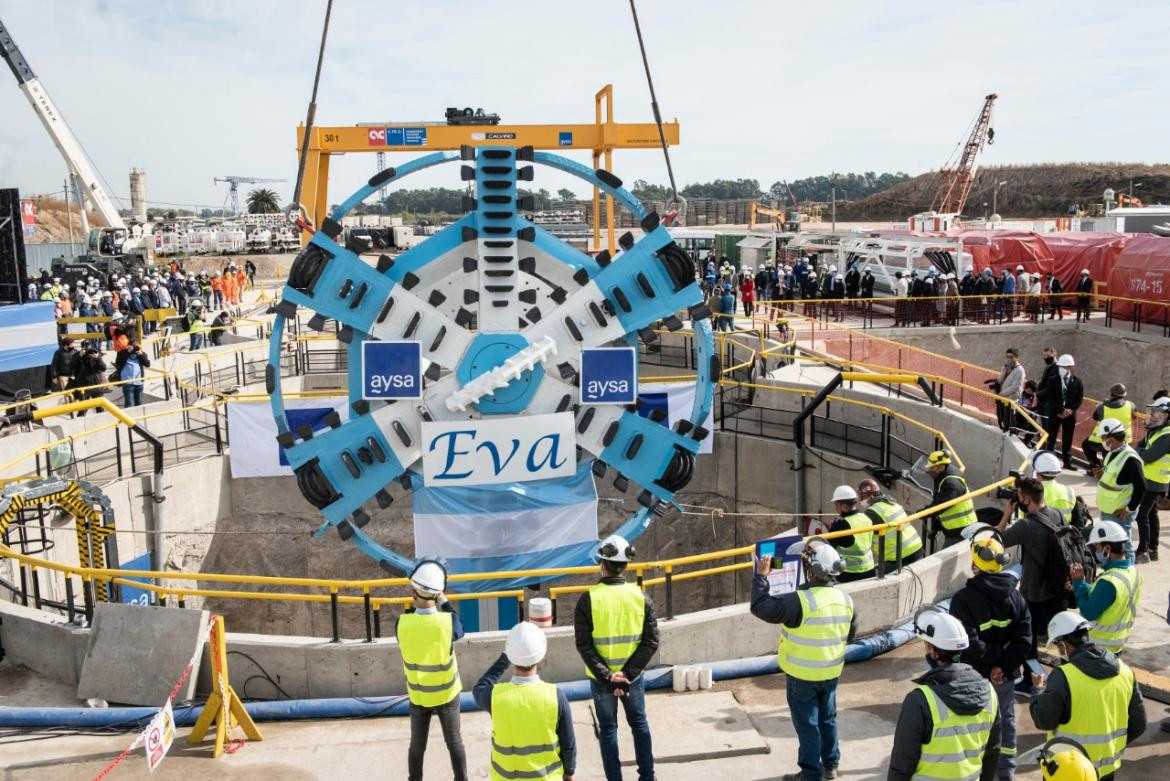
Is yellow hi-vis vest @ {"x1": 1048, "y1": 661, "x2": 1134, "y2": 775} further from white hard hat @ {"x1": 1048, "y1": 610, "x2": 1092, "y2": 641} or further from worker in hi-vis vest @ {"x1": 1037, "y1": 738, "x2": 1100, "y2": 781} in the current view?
worker in hi-vis vest @ {"x1": 1037, "y1": 738, "x2": 1100, "y2": 781}

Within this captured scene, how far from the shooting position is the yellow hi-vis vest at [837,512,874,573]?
9.41m

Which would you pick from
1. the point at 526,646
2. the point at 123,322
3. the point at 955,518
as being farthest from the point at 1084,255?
the point at 526,646

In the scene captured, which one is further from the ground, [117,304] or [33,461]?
[117,304]

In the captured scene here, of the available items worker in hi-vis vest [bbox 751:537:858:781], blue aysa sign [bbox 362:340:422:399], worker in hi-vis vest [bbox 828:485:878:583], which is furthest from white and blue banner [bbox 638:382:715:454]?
worker in hi-vis vest [bbox 751:537:858:781]

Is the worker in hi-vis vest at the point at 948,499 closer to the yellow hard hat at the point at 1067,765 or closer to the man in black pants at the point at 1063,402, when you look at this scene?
the yellow hard hat at the point at 1067,765

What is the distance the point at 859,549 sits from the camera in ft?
31.3

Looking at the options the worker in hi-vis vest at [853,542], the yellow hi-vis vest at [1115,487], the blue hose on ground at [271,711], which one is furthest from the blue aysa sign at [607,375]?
the yellow hi-vis vest at [1115,487]

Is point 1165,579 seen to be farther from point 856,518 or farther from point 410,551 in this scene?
point 410,551

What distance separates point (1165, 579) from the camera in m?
10.7

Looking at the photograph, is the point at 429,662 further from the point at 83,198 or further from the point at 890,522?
the point at 83,198

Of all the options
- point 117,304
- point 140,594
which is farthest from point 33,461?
point 117,304

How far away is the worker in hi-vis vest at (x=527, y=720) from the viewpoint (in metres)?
5.38

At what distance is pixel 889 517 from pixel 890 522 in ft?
0.38

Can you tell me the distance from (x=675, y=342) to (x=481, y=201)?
13.1 meters
